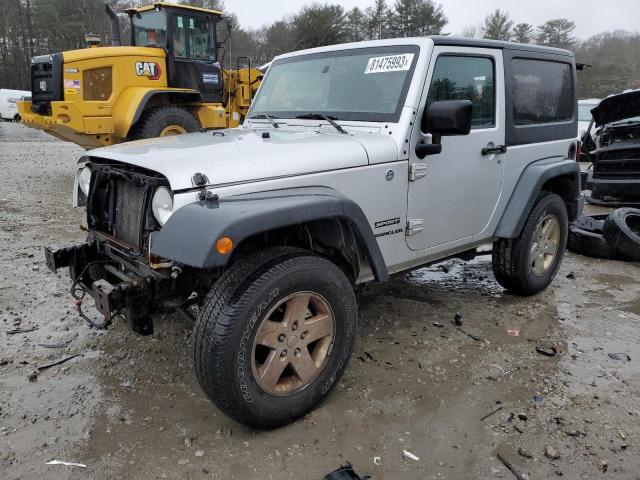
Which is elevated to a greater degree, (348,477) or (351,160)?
(351,160)

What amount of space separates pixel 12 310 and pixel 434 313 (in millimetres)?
3366

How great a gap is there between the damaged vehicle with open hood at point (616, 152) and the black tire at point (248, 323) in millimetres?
6274

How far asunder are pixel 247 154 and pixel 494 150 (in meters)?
2.00

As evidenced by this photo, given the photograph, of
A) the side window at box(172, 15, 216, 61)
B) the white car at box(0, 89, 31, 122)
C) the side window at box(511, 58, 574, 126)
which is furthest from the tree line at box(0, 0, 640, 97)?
the side window at box(511, 58, 574, 126)

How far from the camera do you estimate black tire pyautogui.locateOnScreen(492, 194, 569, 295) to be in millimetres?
4305

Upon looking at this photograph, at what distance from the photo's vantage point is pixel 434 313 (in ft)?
14.1

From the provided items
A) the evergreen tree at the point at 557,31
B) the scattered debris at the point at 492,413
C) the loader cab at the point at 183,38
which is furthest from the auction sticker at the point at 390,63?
the evergreen tree at the point at 557,31

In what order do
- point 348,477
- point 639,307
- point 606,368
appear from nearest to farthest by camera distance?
point 348,477
point 606,368
point 639,307

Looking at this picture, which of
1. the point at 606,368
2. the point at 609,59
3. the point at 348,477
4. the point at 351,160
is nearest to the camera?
the point at 348,477

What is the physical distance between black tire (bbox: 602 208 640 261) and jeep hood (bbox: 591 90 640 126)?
1.97 metres

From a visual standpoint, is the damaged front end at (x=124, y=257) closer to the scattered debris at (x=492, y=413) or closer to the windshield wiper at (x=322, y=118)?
the windshield wiper at (x=322, y=118)

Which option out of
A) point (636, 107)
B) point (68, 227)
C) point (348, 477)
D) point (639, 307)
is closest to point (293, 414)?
point (348, 477)

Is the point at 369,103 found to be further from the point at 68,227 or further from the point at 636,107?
the point at 636,107

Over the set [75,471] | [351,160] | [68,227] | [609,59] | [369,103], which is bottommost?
[75,471]
